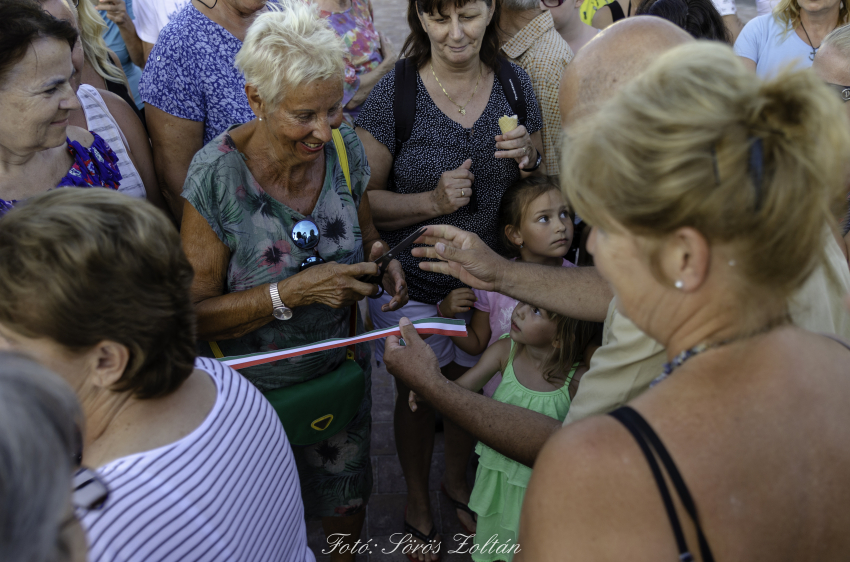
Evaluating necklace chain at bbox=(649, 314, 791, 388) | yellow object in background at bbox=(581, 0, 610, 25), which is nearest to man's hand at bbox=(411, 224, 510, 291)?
necklace chain at bbox=(649, 314, 791, 388)

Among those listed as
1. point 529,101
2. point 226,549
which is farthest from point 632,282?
point 529,101

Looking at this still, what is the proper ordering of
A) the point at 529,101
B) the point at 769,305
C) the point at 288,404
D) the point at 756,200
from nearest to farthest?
the point at 756,200 → the point at 769,305 → the point at 288,404 → the point at 529,101

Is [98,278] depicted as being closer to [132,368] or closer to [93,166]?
[132,368]

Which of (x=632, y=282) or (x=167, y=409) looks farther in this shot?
(x=167, y=409)

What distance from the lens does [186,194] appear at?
2297 millimetres

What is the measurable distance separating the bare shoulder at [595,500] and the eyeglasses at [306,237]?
1.57 m

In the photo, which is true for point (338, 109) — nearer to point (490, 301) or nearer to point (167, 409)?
point (490, 301)

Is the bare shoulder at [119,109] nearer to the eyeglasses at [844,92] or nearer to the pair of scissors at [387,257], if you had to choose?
the pair of scissors at [387,257]

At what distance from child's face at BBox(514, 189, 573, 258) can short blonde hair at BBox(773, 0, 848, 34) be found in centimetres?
226

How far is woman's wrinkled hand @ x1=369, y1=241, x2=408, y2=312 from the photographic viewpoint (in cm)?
284

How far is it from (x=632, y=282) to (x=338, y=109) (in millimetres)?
1704

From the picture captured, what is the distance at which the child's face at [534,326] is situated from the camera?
8.82 ft

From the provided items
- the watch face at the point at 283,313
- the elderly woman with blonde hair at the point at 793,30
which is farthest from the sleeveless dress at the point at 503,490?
the elderly woman with blonde hair at the point at 793,30

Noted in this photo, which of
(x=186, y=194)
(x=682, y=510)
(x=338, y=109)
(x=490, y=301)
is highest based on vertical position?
(x=338, y=109)
